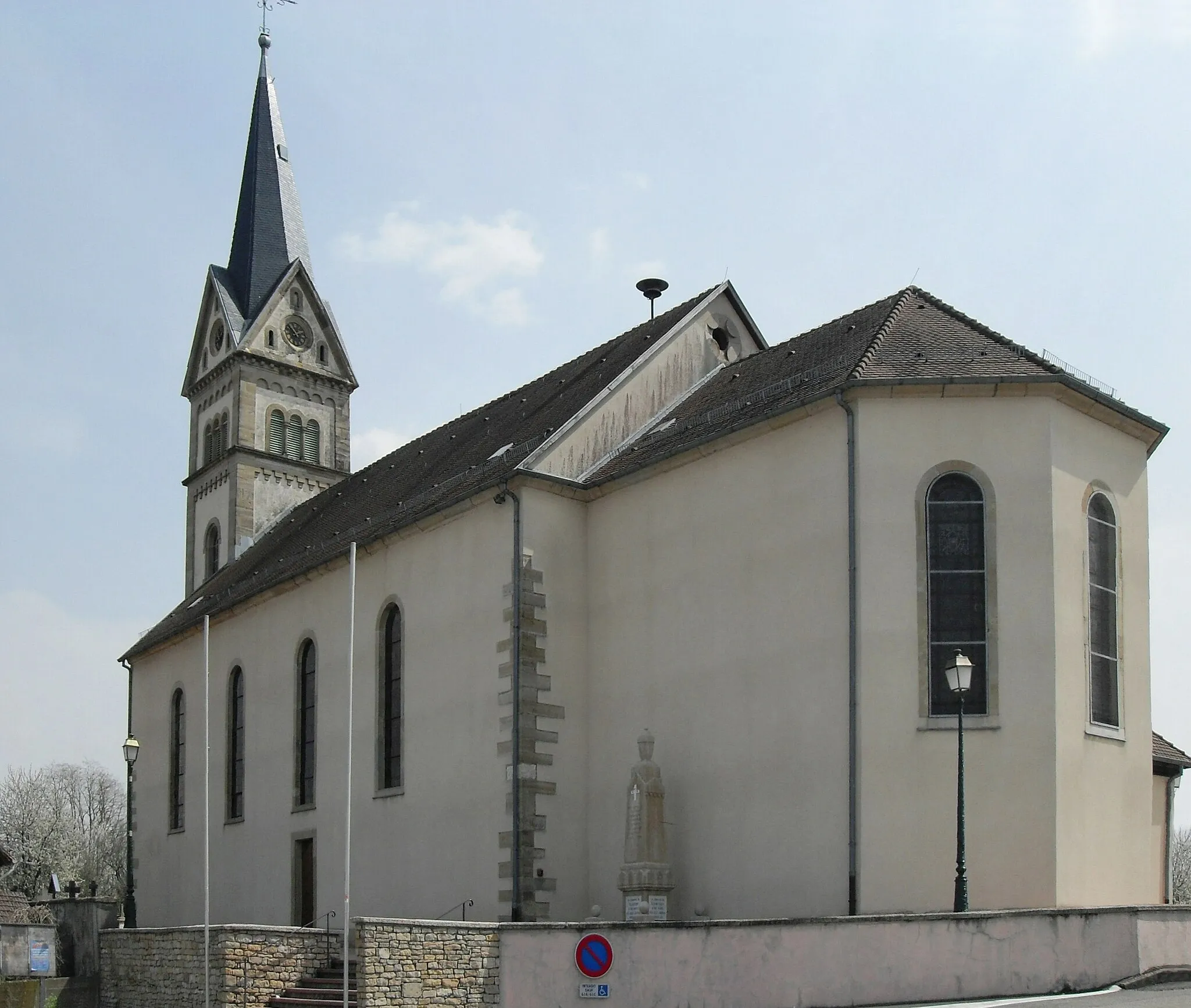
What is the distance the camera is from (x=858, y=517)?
69.7 ft

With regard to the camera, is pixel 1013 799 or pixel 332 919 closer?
pixel 1013 799

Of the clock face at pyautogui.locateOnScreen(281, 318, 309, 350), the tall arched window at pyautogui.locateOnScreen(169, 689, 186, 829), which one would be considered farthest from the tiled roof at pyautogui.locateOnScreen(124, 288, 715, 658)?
the clock face at pyautogui.locateOnScreen(281, 318, 309, 350)

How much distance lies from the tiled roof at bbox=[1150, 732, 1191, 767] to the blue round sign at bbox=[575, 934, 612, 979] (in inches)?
587

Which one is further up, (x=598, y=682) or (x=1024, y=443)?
(x=1024, y=443)

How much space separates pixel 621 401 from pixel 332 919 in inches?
422

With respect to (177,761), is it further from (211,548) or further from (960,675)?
(960,675)

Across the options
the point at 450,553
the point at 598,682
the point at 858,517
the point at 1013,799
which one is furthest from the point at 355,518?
the point at 1013,799

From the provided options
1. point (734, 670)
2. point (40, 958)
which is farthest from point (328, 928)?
point (734, 670)

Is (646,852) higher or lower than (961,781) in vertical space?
lower

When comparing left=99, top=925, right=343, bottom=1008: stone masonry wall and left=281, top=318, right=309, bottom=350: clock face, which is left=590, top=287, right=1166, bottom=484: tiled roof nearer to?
left=99, top=925, right=343, bottom=1008: stone masonry wall

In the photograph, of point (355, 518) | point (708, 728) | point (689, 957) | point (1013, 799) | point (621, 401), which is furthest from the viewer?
point (355, 518)

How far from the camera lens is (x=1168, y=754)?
93.5ft

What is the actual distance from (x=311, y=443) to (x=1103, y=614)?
1035 inches

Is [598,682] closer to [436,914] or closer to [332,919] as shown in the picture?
[436,914]
